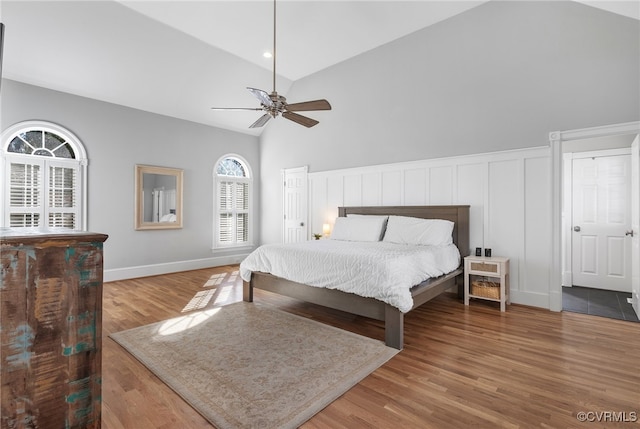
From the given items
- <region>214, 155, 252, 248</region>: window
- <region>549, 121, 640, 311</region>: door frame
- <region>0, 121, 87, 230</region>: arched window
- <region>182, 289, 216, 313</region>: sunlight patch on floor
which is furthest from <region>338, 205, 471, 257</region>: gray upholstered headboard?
<region>0, 121, 87, 230</region>: arched window

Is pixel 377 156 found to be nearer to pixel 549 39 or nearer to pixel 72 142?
pixel 549 39

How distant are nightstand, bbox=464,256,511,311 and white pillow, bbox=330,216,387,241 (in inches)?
47.6

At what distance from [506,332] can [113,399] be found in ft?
10.7

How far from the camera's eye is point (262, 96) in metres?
2.88

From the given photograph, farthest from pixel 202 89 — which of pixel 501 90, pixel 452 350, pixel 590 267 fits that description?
pixel 590 267

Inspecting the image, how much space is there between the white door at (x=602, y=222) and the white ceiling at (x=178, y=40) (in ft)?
10.0

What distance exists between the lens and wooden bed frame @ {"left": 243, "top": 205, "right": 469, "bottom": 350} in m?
2.68

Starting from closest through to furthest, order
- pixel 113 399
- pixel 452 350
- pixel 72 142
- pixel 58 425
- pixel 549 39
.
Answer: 1. pixel 58 425
2. pixel 113 399
3. pixel 452 350
4. pixel 549 39
5. pixel 72 142

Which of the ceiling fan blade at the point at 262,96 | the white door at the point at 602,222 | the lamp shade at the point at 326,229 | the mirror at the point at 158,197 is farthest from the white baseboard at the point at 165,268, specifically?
the white door at the point at 602,222

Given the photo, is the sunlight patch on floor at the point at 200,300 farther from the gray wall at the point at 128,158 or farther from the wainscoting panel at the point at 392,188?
the wainscoting panel at the point at 392,188

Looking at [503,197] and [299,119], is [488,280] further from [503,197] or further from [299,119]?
[299,119]

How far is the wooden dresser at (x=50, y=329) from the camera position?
A: 1.12 m

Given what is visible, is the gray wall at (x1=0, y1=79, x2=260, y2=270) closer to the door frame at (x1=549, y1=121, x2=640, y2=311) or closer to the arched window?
the arched window

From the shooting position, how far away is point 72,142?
4.80 m
